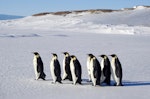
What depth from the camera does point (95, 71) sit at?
252 inches

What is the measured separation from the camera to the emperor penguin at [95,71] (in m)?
6.38

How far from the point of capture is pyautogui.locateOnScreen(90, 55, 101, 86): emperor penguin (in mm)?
6375

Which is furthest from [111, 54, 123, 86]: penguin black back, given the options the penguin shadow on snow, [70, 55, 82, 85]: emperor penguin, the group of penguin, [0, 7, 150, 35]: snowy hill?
[0, 7, 150, 35]: snowy hill

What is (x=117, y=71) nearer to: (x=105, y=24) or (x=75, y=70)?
(x=75, y=70)

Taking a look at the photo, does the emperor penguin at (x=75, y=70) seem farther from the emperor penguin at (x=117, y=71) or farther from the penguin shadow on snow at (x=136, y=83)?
the penguin shadow on snow at (x=136, y=83)

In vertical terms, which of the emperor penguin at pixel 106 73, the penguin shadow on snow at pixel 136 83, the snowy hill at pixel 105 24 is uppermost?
the emperor penguin at pixel 106 73

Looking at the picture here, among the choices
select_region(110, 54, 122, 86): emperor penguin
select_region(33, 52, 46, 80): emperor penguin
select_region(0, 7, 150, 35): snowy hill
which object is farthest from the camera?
select_region(0, 7, 150, 35): snowy hill

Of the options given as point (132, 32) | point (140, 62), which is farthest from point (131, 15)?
point (140, 62)

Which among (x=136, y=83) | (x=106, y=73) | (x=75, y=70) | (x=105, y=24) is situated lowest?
(x=105, y=24)

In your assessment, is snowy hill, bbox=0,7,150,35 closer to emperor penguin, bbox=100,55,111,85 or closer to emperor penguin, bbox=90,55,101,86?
emperor penguin, bbox=100,55,111,85

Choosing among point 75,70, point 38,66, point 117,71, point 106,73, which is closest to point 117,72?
point 117,71

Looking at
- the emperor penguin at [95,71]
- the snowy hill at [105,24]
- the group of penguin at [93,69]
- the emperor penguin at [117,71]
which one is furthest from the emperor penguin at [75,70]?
the snowy hill at [105,24]

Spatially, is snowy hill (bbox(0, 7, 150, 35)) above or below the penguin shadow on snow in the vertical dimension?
below

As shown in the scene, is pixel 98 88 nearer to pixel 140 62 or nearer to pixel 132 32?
pixel 140 62
